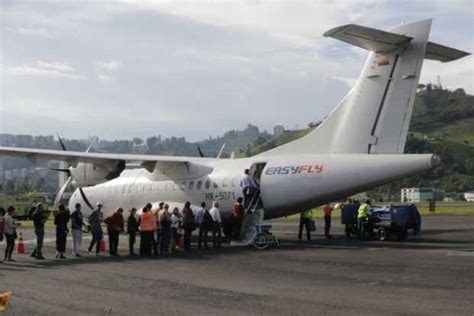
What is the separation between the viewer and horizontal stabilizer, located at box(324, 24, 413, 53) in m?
17.7

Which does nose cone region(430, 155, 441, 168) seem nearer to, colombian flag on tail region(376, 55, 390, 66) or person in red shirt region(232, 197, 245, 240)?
colombian flag on tail region(376, 55, 390, 66)

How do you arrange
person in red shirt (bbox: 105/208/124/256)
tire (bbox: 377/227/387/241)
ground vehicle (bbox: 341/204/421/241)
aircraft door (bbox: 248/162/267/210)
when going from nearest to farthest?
person in red shirt (bbox: 105/208/124/256) < aircraft door (bbox: 248/162/267/210) < ground vehicle (bbox: 341/204/421/241) < tire (bbox: 377/227/387/241)

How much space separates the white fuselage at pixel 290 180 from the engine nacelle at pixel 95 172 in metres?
1.69

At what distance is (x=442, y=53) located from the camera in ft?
68.1

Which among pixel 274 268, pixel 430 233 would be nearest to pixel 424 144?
pixel 430 233

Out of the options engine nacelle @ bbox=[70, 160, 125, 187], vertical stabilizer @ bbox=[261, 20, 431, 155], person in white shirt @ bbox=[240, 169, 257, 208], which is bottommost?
person in white shirt @ bbox=[240, 169, 257, 208]

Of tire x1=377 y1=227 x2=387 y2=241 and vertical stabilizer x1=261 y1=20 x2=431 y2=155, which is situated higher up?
vertical stabilizer x1=261 y1=20 x2=431 y2=155

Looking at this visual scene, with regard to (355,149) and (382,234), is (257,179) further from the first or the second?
(382,234)

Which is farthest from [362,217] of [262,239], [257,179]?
[262,239]

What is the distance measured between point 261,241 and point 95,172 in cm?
866

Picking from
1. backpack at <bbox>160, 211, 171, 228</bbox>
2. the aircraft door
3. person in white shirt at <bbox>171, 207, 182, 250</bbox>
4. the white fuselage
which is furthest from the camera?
the aircraft door

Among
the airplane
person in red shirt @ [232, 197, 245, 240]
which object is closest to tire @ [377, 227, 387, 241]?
the airplane

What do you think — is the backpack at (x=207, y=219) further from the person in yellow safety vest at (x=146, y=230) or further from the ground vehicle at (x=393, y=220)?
the ground vehicle at (x=393, y=220)

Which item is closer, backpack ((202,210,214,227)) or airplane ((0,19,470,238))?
airplane ((0,19,470,238))
